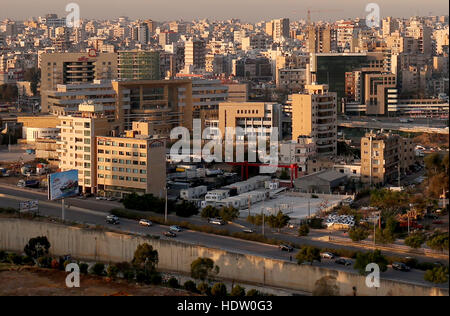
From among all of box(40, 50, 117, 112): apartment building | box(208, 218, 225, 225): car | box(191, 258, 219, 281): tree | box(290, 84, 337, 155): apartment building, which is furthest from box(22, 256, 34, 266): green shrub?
box(40, 50, 117, 112): apartment building

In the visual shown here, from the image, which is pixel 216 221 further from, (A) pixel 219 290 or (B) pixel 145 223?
(A) pixel 219 290

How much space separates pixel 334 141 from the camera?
16.6 metres

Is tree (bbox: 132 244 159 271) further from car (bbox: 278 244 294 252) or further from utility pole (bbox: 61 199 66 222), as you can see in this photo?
utility pole (bbox: 61 199 66 222)

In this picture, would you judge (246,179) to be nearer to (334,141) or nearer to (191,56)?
(334,141)

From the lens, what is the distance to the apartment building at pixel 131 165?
41.8 ft

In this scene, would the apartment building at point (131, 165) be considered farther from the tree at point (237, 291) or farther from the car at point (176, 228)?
the tree at point (237, 291)

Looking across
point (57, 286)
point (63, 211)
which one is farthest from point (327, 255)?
point (63, 211)

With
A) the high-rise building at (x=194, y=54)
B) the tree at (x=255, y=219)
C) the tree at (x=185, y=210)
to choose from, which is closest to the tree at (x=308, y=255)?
the tree at (x=255, y=219)

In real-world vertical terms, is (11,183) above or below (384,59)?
below

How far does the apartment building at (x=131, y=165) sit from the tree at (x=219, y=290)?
170 inches

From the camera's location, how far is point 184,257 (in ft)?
32.0
